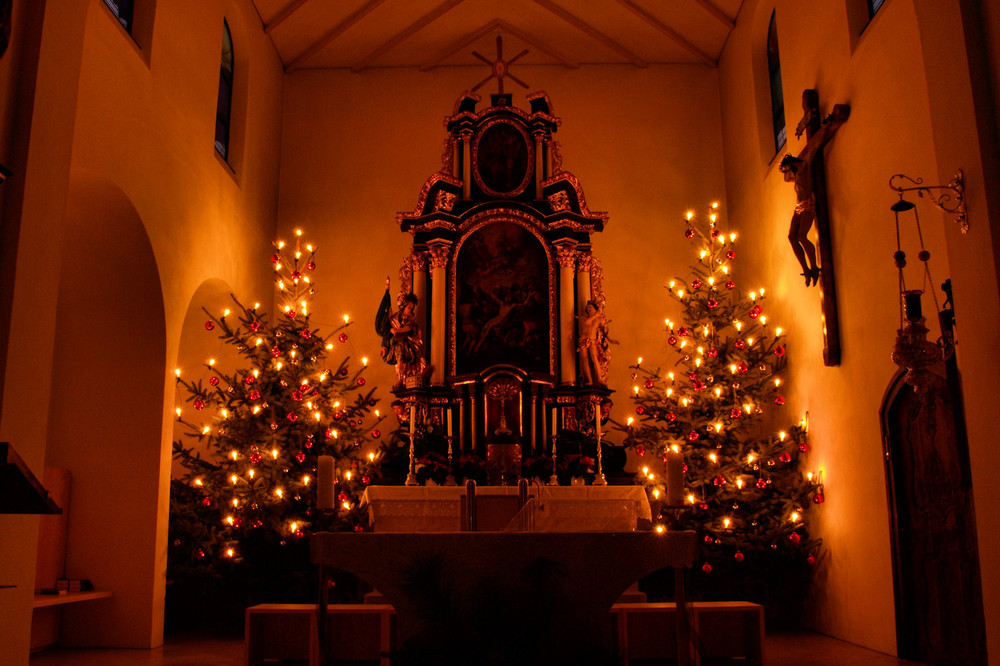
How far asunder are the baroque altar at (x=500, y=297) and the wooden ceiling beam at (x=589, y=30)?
5.60 feet

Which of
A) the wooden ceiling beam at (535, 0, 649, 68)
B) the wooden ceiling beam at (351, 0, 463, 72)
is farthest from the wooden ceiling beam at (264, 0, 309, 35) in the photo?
the wooden ceiling beam at (535, 0, 649, 68)

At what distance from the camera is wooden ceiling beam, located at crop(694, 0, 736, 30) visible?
11.8 m

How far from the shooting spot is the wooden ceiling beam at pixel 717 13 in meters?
11.8

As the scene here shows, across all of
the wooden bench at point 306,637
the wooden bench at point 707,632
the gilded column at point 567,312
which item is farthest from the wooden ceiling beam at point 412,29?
the wooden bench at point 707,632

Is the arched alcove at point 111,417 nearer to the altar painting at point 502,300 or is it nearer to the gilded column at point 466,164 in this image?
the altar painting at point 502,300

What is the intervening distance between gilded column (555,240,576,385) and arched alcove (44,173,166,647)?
4473 mm

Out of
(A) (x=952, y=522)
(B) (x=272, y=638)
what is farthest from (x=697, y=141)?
(B) (x=272, y=638)

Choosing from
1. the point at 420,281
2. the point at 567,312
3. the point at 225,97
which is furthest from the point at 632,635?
the point at 225,97

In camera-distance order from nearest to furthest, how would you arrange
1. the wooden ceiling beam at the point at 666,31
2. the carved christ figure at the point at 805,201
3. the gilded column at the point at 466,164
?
the carved christ figure at the point at 805,201, the gilded column at the point at 466,164, the wooden ceiling beam at the point at 666,31

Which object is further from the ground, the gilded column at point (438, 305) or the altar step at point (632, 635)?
the gilded column at point (438, 305)

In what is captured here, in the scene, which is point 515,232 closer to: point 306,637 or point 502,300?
point 502,300

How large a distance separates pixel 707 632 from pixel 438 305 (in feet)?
17.2

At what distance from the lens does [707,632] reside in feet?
22.7

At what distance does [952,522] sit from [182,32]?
838 cm
